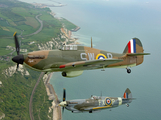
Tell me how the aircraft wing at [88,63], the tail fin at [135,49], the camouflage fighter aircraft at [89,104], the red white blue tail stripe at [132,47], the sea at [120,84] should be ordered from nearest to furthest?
the aircraft wing at [88,63] < the tail fin at [135,49] < the red white blue tail stripe at [132,47] < the camouflage fighter aircraft at [89,104] < the sea at [120,84]

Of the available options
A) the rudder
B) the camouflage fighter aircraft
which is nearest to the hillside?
the camouflage fighter aircraft

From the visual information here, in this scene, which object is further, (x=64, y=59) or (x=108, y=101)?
(x=108, y=101)

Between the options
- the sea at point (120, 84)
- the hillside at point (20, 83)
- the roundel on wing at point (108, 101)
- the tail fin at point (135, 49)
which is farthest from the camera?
the sea at point (120, 84)

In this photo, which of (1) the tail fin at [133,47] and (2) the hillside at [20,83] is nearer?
(1) the tail fin at [133,47]

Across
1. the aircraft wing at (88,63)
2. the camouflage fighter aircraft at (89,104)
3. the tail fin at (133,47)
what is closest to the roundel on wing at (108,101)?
the camouflage fighter aircraft at (89,104)

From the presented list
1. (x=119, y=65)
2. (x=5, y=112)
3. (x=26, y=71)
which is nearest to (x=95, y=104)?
(x=119, y=65)

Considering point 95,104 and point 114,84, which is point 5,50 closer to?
point 114,84

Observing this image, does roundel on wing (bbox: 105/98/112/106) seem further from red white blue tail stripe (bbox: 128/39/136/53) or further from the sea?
red white blue tail stripe (bbox: 128/39/136/53)

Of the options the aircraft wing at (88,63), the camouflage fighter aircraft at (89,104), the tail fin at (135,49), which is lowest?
the camouflage fighter aircraft at (89,104)

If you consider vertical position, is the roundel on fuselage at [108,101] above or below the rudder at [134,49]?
below

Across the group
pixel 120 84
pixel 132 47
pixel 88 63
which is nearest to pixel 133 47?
pixel 132 47

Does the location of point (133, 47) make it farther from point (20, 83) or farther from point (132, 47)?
point (20, 83)

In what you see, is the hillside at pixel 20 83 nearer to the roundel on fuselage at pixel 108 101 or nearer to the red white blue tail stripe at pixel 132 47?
the roundel on fuselage at pixel 108 101
